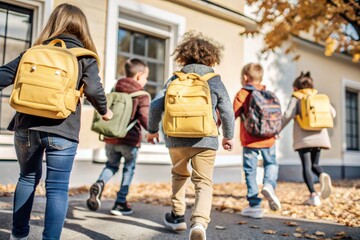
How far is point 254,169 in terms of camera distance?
4.39m

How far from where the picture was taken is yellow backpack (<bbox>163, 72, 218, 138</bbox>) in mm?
2891

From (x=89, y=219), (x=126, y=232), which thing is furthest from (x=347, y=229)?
(x=89, y=219)

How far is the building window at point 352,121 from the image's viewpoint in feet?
42.5

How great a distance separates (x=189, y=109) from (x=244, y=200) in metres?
3.21

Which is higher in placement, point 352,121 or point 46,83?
point 352,121

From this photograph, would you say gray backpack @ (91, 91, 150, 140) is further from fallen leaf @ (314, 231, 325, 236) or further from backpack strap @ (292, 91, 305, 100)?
backpack strap @ (292, 91, 305, 100)

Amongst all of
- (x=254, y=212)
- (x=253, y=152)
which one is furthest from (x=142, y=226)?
(x=253, y=152)

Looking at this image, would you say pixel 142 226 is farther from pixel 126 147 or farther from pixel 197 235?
pixel 197 235

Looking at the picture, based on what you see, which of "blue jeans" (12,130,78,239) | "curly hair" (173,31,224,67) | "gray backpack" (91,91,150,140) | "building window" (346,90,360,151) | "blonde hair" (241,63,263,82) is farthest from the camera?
"building window" (346,90,360,151)

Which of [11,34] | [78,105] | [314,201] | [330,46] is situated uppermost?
[330,46]

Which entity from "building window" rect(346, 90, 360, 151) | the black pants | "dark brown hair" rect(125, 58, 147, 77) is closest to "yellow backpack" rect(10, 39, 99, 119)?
"dark brown hair" rect(125, 58, 147, 77)

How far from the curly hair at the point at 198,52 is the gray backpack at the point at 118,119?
94cm

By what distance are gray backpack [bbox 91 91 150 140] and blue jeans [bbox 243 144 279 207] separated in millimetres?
1342

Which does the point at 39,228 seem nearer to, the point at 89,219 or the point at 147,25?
the point at 89,219
